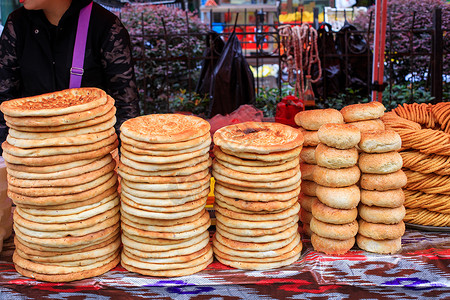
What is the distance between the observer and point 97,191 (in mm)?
1882

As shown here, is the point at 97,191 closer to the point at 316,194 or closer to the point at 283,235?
the point at 283,235

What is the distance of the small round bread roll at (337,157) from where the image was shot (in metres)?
2.00

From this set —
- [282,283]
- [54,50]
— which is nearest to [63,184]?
[282,283]

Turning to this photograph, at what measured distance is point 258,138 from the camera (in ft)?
6.54

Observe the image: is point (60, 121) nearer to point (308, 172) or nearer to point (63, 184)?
point (63, 184)

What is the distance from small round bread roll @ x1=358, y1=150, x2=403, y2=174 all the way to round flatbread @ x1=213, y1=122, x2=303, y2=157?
336mm

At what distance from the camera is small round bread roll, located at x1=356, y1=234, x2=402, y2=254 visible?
2095mm

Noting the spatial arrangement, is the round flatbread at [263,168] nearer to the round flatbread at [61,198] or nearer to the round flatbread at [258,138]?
→ the round flatbread at [258,138]

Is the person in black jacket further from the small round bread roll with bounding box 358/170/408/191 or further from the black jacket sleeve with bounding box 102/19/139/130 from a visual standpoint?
the small round bread roll with bounding box 358/170/408/191

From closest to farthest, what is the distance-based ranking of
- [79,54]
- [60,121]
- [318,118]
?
[60,121]
[318,118]
[79,54]

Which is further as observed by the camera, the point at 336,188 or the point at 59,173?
the point at 336,188

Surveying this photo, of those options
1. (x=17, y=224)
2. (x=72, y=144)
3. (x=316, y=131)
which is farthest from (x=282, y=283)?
(x=17, y=224)

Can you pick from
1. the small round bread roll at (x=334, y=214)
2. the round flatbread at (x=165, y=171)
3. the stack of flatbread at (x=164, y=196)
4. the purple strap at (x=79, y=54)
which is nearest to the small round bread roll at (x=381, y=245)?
the small round bread roll at (x=334, y=214)

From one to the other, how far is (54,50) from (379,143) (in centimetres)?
217
